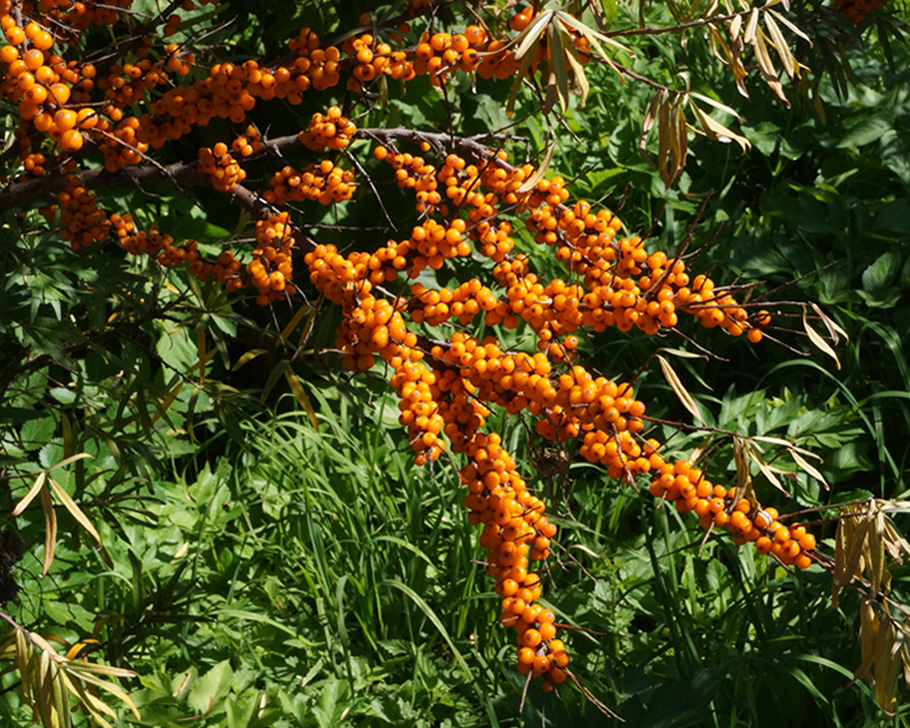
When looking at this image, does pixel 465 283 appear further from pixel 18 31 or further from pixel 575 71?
pixel 18 31

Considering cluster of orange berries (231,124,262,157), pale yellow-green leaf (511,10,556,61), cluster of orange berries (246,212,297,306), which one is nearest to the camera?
pale yellow-green leaf (511,10,556,61)

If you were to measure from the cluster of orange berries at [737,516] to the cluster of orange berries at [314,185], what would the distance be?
520 mm

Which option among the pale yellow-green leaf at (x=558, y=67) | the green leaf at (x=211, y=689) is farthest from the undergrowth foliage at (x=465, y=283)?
the green leaf at (x=211, y=689)

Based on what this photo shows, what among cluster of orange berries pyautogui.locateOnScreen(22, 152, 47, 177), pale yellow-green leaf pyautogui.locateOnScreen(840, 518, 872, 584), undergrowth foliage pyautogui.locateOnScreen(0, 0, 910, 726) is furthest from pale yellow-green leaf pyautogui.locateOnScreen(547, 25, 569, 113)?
cluster of orange berries pyautogui.locateOnScreen(22, 152, 47, 177)

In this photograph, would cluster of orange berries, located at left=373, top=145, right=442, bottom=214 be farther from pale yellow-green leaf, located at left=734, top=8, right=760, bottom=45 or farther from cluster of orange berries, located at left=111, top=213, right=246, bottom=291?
pale yellow-green leaf, located at left=734, top=8, right=760, bottom=45

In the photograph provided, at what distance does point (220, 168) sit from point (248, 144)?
53mm

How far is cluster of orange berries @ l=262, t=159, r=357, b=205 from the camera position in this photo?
45.8 inches

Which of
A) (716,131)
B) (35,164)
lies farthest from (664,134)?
(35,164)

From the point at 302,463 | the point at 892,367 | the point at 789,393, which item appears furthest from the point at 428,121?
the point at 892,367

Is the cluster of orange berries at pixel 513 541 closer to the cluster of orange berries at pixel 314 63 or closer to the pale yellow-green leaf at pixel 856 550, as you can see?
the pale yellow-green leaf at pixel 856 550

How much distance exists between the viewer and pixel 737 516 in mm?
979

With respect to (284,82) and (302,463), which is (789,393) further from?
(284,82)

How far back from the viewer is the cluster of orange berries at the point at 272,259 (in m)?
1.08

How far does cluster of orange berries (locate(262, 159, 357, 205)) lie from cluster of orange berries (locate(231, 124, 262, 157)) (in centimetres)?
5
